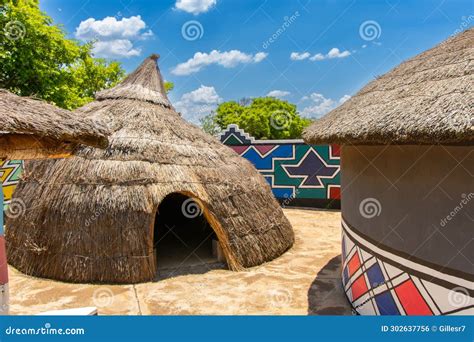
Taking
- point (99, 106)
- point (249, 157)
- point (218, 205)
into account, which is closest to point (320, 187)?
point (249, 157)

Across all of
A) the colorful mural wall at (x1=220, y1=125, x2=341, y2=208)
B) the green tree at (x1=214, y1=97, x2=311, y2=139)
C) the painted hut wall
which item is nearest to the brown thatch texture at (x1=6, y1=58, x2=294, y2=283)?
the painted hut wall

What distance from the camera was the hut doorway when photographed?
745cm

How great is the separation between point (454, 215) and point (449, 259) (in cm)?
44

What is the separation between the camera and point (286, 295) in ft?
20.0

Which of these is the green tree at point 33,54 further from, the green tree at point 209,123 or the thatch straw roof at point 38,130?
the green tree at point 209,123

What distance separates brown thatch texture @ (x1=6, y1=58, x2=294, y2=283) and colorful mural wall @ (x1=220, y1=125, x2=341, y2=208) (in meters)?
6.13

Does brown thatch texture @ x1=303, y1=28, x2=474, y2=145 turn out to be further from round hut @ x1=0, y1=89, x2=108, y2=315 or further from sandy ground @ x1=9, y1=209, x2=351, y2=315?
round hut @ x1=0, y1=89, x2=108, y2=315

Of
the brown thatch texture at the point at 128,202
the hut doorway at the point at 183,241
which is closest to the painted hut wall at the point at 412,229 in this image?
the brown thatch texture at the point at 128,202

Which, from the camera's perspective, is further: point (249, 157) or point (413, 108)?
point (249, 157)

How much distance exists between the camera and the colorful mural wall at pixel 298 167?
14.4m

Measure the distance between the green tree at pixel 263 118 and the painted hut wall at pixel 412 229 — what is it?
32.2 m

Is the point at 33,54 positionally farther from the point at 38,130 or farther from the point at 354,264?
the point at 354,264

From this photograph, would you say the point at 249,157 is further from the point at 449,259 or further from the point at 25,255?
the point at 449,259

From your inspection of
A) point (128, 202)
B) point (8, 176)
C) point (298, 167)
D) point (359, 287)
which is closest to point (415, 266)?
point (359, 287)
